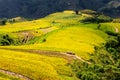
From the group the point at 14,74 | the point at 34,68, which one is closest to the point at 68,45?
the point at 34,68

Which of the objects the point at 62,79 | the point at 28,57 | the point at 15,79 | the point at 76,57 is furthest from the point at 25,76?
the point at 76,57

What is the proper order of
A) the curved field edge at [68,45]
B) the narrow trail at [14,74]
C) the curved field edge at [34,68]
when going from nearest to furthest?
the narrow trail at [14,74]
the curved field edge at [34,68]
the curved field edge at [68,45]

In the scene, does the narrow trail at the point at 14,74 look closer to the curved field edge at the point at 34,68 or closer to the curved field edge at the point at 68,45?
the curved field edge at the point at 34,68

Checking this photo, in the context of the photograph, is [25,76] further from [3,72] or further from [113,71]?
[113,71]

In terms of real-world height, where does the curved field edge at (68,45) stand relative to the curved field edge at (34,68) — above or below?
below

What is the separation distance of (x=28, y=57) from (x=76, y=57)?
23.5 metres

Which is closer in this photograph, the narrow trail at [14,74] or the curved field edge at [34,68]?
the narrow trail at [14,74]

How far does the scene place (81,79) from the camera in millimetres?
82625

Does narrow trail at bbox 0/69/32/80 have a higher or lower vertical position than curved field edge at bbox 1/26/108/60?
higher

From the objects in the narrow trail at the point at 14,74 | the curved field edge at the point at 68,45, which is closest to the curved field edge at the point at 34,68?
the narrow trail at the point at 14,74

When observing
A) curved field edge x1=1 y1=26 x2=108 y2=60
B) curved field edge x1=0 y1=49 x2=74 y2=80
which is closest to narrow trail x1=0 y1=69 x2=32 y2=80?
curved field edge x1=0 y1=49 x2=74 y2=80

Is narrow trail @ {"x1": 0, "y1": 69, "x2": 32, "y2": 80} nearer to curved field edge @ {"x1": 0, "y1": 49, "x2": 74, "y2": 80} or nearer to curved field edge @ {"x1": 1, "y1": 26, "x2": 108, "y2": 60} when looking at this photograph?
curved field edge @ {"x1": 0, "y1": 49, "x2": 74, "y2": 80}

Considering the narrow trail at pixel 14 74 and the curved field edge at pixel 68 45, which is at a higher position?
the narrow trail at pixel 14 74

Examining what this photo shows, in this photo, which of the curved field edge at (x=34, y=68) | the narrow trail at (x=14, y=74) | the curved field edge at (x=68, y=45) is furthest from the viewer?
the curved field edge at (x=68, y=45)
